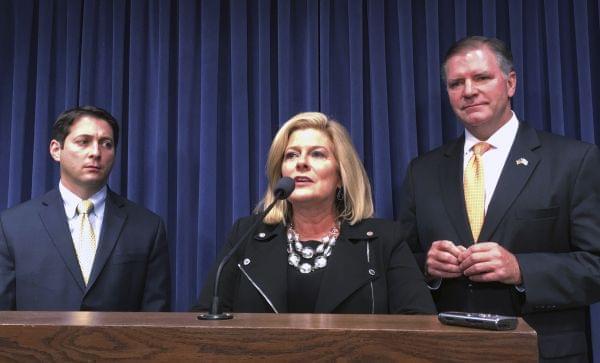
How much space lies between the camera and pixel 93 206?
2434mm

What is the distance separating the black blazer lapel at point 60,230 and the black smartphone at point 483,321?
1.59 m

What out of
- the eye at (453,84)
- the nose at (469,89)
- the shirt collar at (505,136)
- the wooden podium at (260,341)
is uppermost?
the eye at (453,84)

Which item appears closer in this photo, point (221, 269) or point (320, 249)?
point (221, 269)

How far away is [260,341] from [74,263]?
4.73 feet

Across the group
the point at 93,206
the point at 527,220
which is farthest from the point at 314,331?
the point at 93,206

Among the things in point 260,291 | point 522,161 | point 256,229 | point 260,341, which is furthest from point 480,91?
point 260,341

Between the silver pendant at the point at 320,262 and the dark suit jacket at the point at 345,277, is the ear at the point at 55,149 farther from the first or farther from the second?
the silver pendant at the point at 320,262

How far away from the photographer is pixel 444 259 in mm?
1897

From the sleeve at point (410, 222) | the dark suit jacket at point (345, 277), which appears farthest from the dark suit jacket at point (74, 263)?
the sleeve at point (410, 222)

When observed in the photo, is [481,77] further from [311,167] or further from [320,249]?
[320,249]

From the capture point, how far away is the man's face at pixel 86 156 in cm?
241

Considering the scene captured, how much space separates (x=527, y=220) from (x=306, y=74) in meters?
1.19

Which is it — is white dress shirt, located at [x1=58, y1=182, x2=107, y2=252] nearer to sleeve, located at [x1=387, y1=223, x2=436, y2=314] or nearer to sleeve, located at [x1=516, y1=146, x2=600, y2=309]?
sleeve, located at [x1=387, y1=223, x2=436, y2=314]

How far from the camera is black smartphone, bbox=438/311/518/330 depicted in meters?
1.03
